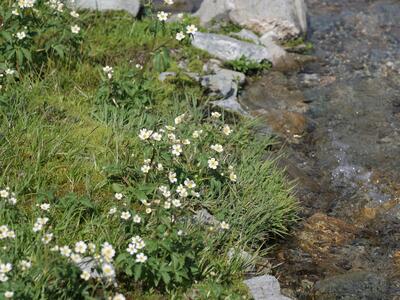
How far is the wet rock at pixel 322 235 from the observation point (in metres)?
4.84

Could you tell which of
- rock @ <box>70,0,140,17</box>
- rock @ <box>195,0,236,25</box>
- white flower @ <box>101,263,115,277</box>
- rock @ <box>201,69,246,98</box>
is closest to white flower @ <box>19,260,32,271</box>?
white flower @ <box>101,263,115,277</box>

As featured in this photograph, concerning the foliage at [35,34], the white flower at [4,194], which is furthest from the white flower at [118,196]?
the foliage at [35,34]

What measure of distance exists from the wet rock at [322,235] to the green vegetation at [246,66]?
244cm

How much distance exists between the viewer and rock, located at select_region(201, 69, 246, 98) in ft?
21.5

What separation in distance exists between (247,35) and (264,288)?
4.28 m

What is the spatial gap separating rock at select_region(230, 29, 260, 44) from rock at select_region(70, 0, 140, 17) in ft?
3.90

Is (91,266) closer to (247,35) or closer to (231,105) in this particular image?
(231,105)

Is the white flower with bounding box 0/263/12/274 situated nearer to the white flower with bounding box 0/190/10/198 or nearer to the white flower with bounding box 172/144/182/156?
the white flower with bounding box 0/190/10/198

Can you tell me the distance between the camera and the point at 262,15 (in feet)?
26.3

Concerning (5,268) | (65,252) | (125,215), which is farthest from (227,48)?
(5,268)

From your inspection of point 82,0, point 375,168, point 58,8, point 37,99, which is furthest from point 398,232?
point 82,0

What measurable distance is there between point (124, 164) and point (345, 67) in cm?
379

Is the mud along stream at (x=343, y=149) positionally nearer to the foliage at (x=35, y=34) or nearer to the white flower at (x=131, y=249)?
the white flower at (x=131, y=249)

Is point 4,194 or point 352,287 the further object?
point 352,287
